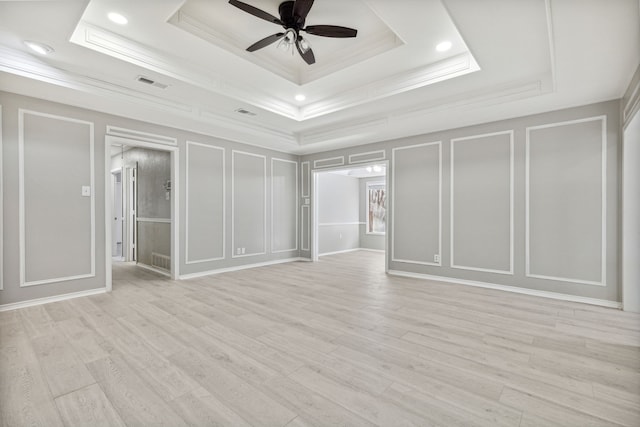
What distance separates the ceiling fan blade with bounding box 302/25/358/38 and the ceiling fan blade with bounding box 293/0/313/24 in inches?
4.9

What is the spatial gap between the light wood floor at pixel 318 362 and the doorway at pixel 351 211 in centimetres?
455

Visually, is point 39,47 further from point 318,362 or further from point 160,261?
point 318,362

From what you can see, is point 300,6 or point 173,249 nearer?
point 300,6

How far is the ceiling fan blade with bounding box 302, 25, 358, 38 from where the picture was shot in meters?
2.71

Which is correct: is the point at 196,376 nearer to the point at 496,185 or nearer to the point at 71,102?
the point at 71,102

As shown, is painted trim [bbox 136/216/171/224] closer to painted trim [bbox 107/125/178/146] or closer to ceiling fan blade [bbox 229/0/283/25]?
painted trim [bbox 107/125/178/146]

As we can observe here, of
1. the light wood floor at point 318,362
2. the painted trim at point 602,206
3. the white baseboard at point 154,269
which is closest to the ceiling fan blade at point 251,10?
the light wood floor at point 318,362

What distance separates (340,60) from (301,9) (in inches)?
47.5

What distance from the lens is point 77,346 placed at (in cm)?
244

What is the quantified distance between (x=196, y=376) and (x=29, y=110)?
390 centimetres

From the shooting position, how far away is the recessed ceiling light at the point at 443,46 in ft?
9.87

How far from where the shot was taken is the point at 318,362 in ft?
7.21

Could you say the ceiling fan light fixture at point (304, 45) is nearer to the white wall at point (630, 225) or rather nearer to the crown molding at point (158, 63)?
→ the crown molding at point (158, 63)

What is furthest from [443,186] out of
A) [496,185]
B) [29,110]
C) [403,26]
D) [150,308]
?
[29,110]
